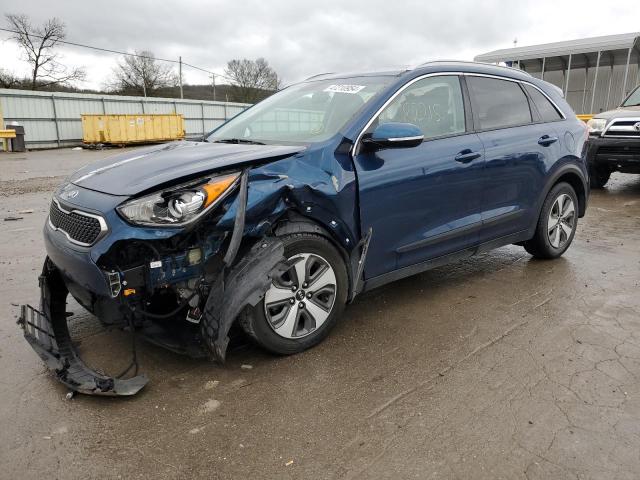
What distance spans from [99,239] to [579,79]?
652 inches

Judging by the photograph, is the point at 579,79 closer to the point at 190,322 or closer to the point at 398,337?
the point at 398,337

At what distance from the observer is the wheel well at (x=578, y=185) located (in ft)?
16.0

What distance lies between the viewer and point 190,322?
2.95 m

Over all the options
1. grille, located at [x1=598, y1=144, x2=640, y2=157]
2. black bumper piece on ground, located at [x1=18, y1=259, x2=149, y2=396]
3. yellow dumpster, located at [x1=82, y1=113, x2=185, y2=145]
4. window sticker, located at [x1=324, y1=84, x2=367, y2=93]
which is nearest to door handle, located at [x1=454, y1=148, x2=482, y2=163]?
window sticker, located at [x1=324, y1=84, x2=367, y2=93]

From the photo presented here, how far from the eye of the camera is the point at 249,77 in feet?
196

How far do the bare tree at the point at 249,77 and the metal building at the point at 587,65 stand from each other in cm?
4253

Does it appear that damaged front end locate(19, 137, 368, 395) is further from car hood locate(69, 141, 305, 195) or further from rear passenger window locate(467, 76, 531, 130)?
rear passenger window locate(467, 76, 531, 130)

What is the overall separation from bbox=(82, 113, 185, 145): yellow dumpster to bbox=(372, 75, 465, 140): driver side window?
79.8 ft

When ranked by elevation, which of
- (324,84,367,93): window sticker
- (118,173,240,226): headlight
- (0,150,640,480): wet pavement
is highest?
(324,84,367,93): window sticker

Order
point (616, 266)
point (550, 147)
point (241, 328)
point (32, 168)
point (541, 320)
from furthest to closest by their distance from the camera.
Result: point (32, 168)
point (616, 266)
point (550, 147)
point (541, 320)
point (241, 328)

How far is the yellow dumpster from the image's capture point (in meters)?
25.0

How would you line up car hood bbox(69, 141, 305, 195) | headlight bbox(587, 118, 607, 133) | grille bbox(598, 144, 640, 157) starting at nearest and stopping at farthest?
car hood bbox(69, 141, 305, 195) → grille bbox(598, 144, 640, 157) → headlight bbox(587, 118, 607, 133)

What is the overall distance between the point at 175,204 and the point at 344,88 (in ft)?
5.84

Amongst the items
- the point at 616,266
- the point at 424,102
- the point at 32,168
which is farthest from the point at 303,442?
the point at 32,168
